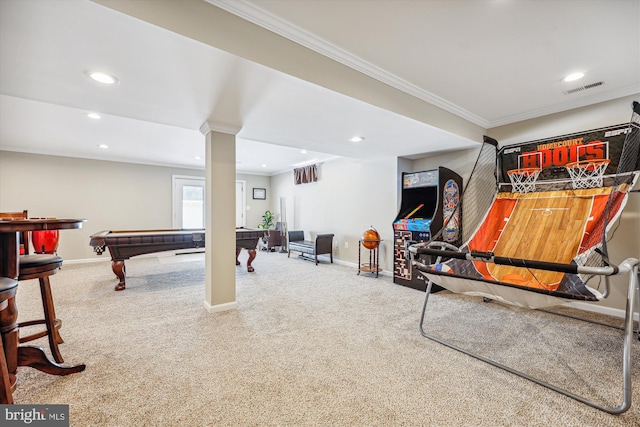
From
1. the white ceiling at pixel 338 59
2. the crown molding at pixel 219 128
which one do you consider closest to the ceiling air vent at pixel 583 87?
the white ceiling at pixel 338 59

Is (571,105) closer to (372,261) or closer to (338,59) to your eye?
(338,59)

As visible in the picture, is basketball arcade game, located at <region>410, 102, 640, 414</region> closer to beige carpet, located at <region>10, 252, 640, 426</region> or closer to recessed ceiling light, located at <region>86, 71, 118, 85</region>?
beige carpet, located at <region>10, 252, 640, 426</region>

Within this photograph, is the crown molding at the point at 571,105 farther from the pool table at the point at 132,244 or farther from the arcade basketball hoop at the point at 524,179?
the pool table at the point at 132,244

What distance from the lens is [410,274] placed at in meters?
3.82

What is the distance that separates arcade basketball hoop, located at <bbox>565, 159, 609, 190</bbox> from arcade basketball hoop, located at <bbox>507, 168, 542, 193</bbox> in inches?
11.4

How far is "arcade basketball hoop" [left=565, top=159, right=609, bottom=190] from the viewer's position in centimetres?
261

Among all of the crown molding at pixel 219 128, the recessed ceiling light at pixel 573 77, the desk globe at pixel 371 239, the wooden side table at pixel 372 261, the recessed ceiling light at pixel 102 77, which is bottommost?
the wooden side table at pixel 372 261

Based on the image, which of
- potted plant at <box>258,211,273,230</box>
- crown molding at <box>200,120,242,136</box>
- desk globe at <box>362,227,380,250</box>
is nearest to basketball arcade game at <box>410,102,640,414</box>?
desk globe at <box>362,227,380,250</box>

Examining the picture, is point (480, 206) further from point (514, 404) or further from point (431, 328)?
point (514, 404)

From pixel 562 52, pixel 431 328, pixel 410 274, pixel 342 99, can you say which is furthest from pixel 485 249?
pixel 342 99

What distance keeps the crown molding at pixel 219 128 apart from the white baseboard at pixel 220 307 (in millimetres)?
1898

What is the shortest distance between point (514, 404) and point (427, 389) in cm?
46

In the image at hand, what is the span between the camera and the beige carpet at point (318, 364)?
Answer: 142 centimetres

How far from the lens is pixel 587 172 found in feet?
8.86
